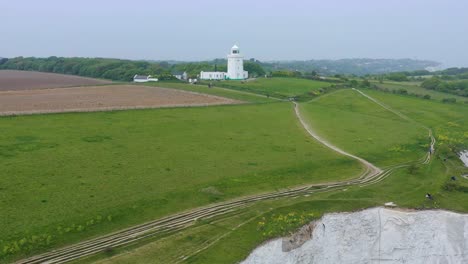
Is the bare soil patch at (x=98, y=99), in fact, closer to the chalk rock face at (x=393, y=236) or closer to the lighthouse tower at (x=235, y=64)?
the lighthouse tower at (x=235, y=64)

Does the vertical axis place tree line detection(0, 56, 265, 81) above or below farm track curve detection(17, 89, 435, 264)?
above

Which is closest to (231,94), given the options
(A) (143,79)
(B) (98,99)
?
(B) (98,99)

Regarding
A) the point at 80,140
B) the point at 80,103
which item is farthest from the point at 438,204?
the point at 80,103

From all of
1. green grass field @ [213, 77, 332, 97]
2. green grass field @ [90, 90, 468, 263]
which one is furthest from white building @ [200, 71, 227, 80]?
green grass field @ [90, 90, 468, 263]

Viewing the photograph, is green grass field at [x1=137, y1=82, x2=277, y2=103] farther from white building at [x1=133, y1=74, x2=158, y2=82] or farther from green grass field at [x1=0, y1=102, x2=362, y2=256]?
green grass field at [x1=0, y1=102, x2=362, y2=256]

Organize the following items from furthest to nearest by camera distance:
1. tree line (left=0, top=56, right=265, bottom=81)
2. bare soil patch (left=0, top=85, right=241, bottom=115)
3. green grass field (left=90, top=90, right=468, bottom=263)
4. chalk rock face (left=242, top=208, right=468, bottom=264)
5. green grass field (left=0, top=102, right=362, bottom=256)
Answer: tree line (left=0, top=56, right=265, bottom=81) → bare soil patch (left=0, top=85, right=241, bottom=115) → chalk rock face (left=242, top=208, right=468, bottom=264) → green grass field (left=0, top=102, right=362, bottom=256) → green grass field (left=90, top=90, right=468, bottom=263)
